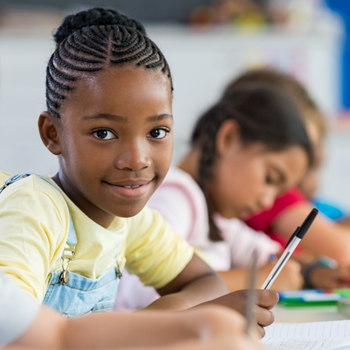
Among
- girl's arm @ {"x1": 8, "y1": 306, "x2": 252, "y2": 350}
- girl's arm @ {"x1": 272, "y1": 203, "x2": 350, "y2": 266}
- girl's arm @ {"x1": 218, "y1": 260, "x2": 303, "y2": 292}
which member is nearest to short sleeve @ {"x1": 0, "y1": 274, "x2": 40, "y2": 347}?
girl's arm @ {"x1": 8, "y1": 306, "x2": 252, "y2": 350}

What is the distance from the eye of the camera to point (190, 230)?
1.03 meters

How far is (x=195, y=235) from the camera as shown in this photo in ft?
3.42

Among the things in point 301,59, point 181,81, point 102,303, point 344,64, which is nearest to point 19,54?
point 181,81

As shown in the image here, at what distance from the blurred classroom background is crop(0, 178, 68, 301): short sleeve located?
2.40 meters

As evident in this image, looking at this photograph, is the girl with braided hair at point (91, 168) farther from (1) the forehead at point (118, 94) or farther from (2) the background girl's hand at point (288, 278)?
(2) the background girl's hand at point (288, 278)

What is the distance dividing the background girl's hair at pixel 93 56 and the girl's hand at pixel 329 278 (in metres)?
0.60

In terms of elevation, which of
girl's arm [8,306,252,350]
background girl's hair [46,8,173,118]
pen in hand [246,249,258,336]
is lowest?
girl's arm [8,306,252,350]

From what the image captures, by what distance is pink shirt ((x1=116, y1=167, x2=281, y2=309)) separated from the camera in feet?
2.71

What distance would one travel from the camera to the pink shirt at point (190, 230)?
2.71ft

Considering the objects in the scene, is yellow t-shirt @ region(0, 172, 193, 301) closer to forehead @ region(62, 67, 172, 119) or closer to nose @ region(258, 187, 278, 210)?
forehead @ region(62, 67, 172, 119)

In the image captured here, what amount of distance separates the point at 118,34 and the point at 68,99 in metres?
0.08

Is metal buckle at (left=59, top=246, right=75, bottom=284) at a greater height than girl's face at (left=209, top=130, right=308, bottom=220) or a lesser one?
lesser

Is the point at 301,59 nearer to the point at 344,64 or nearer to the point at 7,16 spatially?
the point at 344,64

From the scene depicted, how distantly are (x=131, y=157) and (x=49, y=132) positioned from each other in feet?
0.36
